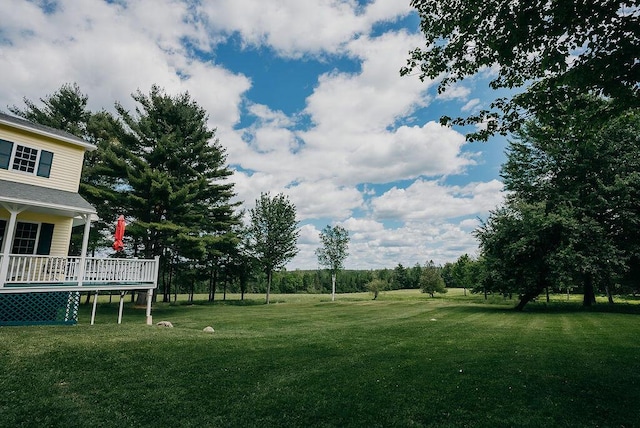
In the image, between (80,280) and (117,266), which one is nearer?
(80,280)

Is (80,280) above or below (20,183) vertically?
below

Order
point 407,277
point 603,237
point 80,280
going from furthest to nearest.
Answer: point 407,277, point 603,237, point 80,280

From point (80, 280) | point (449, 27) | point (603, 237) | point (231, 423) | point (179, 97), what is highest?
point (179, 97)

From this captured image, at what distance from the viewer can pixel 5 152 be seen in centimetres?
1409

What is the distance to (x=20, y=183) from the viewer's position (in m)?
14.2

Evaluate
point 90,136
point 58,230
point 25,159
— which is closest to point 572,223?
point 58,230

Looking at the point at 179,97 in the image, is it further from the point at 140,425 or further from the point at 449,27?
the point at 140,425

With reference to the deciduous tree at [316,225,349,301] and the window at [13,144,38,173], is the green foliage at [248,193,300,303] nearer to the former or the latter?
the deciduous tree at [316,225,349,301]

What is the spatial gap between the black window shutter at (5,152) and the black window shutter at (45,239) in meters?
2.84

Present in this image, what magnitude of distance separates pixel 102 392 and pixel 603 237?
2857 centimetres

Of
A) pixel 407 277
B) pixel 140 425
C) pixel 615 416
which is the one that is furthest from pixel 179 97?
pixel 407 277

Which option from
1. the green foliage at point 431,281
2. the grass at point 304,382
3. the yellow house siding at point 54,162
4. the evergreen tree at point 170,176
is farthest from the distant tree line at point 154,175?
the green foliage at point 431,281

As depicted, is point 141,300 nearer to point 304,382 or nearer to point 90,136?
point 90,136

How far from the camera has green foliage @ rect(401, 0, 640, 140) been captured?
566 cm
